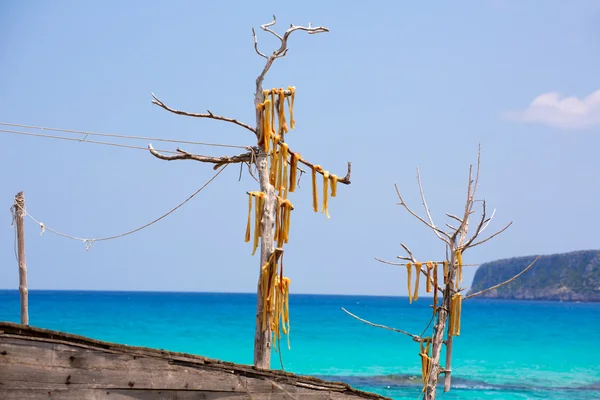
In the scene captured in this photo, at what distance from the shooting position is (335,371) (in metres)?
38.9

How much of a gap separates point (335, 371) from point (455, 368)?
20.9 feet

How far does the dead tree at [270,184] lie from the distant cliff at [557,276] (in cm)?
14552

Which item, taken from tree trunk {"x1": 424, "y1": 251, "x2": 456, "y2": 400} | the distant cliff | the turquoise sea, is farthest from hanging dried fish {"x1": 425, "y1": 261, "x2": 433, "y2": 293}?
the distant cliff

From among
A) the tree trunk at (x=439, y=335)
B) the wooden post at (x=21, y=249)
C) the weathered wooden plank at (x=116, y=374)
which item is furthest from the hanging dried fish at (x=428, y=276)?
the wooden post at (x=21, y=249)

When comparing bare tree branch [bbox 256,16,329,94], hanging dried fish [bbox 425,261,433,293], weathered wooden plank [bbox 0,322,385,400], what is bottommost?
weathered wooden plank [bbox 0,322,385,400]

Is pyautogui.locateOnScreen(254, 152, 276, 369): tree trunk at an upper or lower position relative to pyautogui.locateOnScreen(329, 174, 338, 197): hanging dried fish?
lower

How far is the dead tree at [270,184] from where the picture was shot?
8.78 metres

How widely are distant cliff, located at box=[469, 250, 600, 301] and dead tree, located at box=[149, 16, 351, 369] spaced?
145517 millimetres

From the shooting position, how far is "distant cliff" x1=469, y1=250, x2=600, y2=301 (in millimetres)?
154875

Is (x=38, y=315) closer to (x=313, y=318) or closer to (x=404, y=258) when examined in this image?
(x=313, y=318)

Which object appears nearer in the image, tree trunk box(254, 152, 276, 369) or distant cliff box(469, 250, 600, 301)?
tree trunk box(254, 152, 276, 369)

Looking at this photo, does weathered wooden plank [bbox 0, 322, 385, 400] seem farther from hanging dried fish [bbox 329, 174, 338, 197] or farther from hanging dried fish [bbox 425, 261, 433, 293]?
hanging dried fish [bbox 425, 261, 433, 293]

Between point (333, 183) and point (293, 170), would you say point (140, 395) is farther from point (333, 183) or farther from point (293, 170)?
point (333, 183)

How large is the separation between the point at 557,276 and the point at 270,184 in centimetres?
16805
